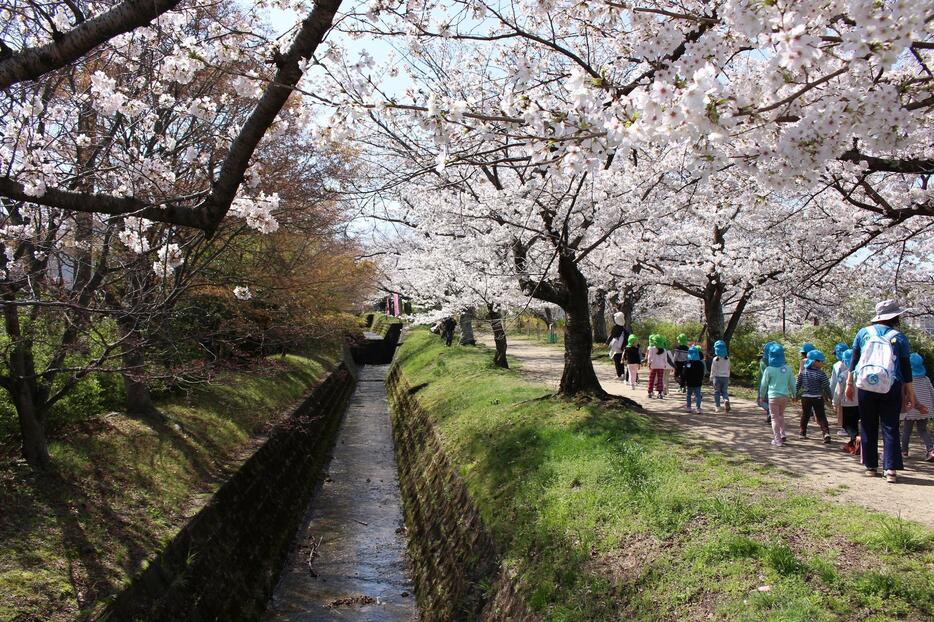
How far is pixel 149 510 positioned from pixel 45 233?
3.22 m

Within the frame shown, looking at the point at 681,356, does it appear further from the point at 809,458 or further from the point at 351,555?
the point at 351,555

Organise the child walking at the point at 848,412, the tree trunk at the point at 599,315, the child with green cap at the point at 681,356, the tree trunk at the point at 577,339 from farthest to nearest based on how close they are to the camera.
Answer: the tree trunk at the point at 599,315 < the child with green cap at the point at 681,356 < the tree trunk at the point at 577,339 < the child walking at the point at 848,412

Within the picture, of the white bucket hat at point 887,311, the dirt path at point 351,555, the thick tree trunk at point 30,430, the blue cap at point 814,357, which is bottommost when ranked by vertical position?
the dirt path at point 351,555

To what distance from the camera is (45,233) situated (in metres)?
6.46

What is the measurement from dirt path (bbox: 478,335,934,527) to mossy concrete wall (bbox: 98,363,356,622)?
19.8 feet

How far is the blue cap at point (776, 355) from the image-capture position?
26.1 feet

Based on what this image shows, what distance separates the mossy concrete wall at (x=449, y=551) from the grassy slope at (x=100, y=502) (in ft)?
9.70

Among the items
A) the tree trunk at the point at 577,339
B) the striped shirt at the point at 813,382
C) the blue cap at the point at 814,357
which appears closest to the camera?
the blue cap at the point at 814,357

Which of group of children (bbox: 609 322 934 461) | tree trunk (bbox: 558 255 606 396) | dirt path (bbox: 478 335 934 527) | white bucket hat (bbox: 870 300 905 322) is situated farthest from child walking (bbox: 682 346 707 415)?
white bucket hat (bbox: 870 300 905 322)

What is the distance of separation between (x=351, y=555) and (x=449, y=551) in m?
2.20

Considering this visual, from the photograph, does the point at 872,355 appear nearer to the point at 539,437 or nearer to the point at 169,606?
the point at 539,437

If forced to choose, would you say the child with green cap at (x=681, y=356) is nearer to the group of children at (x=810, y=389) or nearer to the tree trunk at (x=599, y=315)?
the group of children at (x=810, y=389)

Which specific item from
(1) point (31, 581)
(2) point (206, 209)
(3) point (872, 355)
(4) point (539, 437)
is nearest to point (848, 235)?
(3) point (872, 355)

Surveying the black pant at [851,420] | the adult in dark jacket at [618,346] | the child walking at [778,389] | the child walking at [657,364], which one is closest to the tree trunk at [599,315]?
the adult in dark jacket at [618,346]
